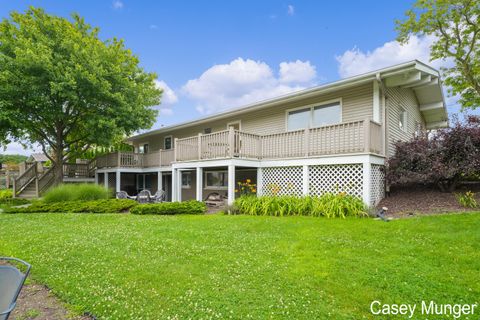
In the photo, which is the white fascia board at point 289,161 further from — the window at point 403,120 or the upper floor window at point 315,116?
the window at point 403,120

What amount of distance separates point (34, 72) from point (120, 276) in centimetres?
1480

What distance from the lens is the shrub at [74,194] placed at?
43.5 feet

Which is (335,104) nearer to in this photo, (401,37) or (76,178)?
(401,37)

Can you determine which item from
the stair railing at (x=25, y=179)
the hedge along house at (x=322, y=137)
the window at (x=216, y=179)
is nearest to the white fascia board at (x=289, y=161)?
the hedge along house at (x=322, y=137)

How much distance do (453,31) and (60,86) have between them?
22424 millimetres

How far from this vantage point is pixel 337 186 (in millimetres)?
9547

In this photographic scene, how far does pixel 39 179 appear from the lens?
18766mm

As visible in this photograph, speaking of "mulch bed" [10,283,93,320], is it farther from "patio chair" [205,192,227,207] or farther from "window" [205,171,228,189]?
"window" [205,171,228,189]

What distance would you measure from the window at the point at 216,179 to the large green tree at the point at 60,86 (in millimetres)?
5628

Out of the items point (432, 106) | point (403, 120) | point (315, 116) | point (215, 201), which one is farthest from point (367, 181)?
point (432, 106)

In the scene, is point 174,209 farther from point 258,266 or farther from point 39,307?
point 39,307

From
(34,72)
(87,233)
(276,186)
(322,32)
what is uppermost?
(322,32)

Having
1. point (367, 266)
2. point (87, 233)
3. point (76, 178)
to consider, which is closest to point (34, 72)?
point (76, 178)

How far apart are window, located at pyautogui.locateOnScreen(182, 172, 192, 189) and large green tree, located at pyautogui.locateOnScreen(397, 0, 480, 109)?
1632cm
